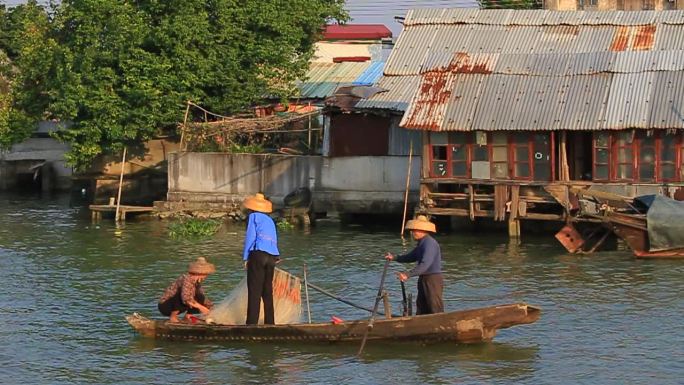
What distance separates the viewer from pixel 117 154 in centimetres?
3756

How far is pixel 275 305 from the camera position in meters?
17.5

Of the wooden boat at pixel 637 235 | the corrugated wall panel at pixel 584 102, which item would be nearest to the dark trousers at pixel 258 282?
the wooden boat at pixel 637 235

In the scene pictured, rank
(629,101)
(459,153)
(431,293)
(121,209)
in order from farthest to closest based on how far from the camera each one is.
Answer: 1. (121,209)
2. (459,153)
3. (629,101)
4. (431,293)

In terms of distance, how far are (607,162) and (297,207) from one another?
8817mm


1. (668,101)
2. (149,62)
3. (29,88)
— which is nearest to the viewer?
(668,101)

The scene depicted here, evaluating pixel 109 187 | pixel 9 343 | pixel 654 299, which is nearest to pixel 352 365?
pixel 9 343

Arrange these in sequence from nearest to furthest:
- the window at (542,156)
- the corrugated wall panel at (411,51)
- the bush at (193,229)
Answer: the window at (542,156), the bush at (193,229), the corrugated wall panel at (411,51)

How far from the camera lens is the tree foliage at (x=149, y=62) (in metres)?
34.8

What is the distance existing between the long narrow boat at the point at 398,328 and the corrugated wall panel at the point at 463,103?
12123mm

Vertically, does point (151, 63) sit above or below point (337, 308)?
above

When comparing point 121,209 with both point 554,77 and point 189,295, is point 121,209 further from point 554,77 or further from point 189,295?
point 189,295

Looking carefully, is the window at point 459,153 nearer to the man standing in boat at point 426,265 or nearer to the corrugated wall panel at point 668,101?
the corrugated wall panel at point 668,101

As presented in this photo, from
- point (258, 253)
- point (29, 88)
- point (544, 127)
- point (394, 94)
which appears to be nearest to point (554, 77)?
point (544, 127)

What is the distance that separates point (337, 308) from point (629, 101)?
35.0ft
